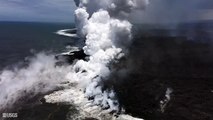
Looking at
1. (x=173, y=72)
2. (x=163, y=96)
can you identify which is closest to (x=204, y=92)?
(x=163, y=96)

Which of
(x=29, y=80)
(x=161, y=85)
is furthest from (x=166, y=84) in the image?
(x=29, y=80)

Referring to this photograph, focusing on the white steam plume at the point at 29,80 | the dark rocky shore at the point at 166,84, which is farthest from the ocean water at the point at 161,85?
the white steam plume at the point at 29,80

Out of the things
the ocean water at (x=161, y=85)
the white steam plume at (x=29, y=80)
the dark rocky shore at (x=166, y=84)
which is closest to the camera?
the ocean water at (x=161, y=85)

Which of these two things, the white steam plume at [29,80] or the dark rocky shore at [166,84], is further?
the white steam plume at [29,80]

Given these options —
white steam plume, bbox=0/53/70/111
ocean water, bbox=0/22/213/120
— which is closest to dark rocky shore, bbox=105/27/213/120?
ocean water, bbox=0/22/213/120

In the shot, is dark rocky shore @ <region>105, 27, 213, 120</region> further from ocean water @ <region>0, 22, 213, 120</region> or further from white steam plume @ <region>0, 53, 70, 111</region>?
white steam plume @ <region>0, 53, 70, 111</region>

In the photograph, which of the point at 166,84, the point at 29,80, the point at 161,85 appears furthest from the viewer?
the point at 29,80

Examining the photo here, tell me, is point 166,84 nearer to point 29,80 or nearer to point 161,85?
point 161,85

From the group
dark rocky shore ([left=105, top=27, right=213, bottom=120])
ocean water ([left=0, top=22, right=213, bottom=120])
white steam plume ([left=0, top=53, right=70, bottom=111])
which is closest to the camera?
ocean water ([left=0, top=22, right=213, bottom=120])

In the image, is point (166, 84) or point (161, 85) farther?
point (166, 84)

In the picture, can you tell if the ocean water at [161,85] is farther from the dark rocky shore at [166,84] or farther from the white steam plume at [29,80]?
the white steam plume at [29,80]

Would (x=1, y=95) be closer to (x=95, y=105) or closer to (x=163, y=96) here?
(x=95, y=105)
